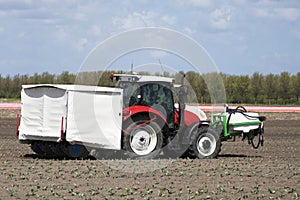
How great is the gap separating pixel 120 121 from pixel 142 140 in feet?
3.16

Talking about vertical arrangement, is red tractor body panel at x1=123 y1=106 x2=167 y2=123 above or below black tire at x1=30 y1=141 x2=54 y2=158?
above

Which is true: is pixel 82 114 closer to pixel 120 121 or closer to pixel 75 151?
pixel 120 121

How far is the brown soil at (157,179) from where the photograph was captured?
13.6 meters

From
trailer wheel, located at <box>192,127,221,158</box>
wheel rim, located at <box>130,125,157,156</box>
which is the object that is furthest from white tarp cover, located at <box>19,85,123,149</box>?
trailer wheel, located at <box>192,127,221,158</box>

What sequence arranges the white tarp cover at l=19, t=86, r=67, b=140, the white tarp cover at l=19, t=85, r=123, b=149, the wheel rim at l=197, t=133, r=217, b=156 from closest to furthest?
the white tarp cover at l=19, t=85, r=123, b=149, the white tarp cover at l=19, t=86, r=67, b=140, the wheel rim at l=197, t=133, r=217, b=156

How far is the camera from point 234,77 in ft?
298

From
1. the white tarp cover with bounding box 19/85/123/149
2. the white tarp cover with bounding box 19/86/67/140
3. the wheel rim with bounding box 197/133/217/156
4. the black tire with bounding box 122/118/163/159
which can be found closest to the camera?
the white tarp cover with bounding box 19/85/123/149

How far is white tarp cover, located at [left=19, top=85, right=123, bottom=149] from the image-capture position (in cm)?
1867

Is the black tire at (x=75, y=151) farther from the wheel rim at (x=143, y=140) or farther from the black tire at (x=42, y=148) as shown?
the wheel rim at (x=143, y=140)

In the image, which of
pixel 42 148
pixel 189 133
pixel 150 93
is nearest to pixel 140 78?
A: pixel 150 93

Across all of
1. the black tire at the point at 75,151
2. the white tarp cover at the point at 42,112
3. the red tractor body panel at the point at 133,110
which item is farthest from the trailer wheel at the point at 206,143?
the white tarp cover at the point at 42,112

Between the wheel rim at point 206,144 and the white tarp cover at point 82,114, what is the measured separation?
269 cm

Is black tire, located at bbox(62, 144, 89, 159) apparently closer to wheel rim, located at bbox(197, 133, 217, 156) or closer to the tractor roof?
the tractor roof

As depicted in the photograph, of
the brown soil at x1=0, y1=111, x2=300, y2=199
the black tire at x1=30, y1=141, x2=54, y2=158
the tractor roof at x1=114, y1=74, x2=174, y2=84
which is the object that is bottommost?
the brown soil at x1=0, y1=111, x2=300, y2=199
